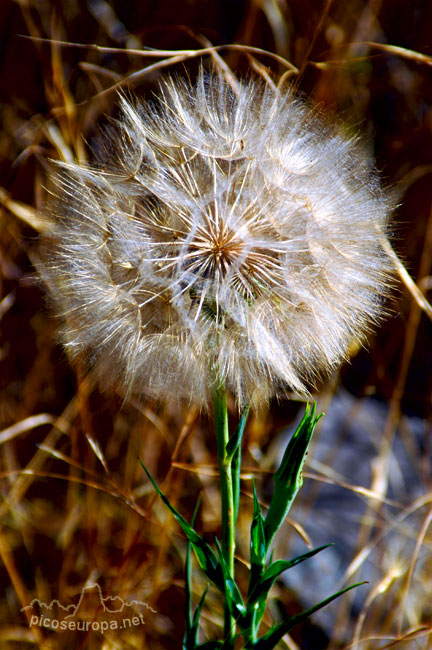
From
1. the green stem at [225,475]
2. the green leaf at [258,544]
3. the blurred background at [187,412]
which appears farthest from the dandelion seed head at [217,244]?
the blurred background at [187,412]

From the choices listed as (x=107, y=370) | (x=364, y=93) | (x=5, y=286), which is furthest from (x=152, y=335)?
(x=364, y=93)

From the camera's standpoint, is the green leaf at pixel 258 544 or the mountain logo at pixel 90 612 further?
the mountain logo at pixel 90 612

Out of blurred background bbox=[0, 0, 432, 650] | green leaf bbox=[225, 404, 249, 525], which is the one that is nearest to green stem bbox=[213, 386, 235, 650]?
green leaf bbox=[225, 404, 249, 525]

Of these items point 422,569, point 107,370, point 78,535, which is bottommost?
point 78,535

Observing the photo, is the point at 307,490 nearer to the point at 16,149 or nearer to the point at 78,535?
the point at 78,535

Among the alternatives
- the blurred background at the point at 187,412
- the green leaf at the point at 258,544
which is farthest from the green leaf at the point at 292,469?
the blurred background at the point at 187,412

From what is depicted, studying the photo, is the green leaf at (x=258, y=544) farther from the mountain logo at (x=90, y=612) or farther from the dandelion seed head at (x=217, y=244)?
the mountain logo at (x=90, y=612)

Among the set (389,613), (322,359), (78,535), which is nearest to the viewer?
(322,359)

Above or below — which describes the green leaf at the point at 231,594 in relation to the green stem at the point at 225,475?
below
